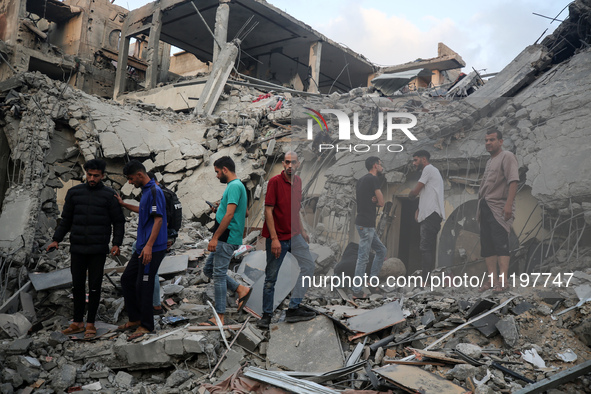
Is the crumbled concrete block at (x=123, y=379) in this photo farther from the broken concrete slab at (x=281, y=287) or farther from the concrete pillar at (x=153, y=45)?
the concrete pillar at (x=153, y=45)

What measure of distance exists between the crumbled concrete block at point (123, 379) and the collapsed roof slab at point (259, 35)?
1242 cm

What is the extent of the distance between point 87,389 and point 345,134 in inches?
129

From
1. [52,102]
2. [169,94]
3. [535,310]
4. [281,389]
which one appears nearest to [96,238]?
[281,389]

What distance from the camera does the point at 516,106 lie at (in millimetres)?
4391

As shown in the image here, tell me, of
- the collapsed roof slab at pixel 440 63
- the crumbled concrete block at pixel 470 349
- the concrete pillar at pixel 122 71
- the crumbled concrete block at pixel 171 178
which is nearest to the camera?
the crumbled concrete block at pixel 470 349

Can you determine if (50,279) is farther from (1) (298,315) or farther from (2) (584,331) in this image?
(2) (584,331)

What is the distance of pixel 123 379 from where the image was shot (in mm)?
3680

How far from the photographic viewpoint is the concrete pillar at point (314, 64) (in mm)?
15457

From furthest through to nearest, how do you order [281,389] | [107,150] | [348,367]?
[107,150]
[348,367]
[281,389]

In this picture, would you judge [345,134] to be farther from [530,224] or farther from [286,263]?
[530,224]

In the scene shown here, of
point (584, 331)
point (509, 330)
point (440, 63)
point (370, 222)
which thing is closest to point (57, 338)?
point (370, 222)

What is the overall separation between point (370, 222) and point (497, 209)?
1241 millimetres

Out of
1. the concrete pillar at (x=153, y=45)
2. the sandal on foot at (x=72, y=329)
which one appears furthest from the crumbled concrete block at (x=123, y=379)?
the concrete pillar at (x=153, y=45)

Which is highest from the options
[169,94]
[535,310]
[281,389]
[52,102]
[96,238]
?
[169,94]
